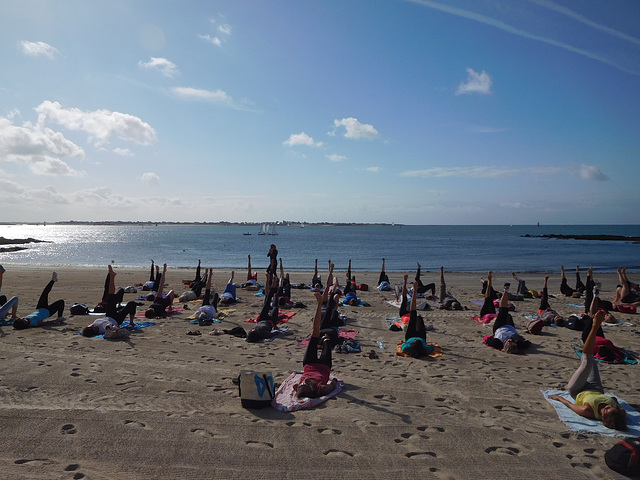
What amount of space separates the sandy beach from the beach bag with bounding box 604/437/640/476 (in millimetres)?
178

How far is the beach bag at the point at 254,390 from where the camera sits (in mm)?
5586

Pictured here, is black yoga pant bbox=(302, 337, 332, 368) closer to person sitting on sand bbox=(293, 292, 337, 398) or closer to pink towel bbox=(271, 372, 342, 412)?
person sitting on sand bbox=(293, 292, 337, 398)

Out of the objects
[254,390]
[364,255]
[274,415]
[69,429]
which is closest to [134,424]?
[69,429]

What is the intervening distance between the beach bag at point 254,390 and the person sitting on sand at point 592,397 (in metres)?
4.19

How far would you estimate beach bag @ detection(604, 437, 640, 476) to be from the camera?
4.05 m

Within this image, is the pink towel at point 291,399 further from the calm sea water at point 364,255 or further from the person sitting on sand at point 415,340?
the calm sea water at point 364,255

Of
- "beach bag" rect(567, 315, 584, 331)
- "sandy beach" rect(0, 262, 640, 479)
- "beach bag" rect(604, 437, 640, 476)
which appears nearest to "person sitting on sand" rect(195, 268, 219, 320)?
"sandy beach" rect(0, 262, 640, 479)

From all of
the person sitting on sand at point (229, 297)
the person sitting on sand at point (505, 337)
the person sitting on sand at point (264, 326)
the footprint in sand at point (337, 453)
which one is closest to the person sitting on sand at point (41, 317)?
the person sitting on sand at point (229, 297)

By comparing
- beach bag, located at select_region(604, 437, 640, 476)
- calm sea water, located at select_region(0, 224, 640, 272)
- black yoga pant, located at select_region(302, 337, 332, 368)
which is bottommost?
calm sea water, located at select_region(0, 224, 640, 272)

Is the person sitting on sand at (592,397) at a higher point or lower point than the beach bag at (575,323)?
higher

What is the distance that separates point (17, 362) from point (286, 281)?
30.0ft

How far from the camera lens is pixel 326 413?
555 cm

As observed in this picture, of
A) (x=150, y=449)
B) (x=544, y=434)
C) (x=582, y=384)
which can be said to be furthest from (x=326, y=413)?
(x=582, y=384)

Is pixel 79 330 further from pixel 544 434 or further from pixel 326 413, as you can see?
pixel 544 434
